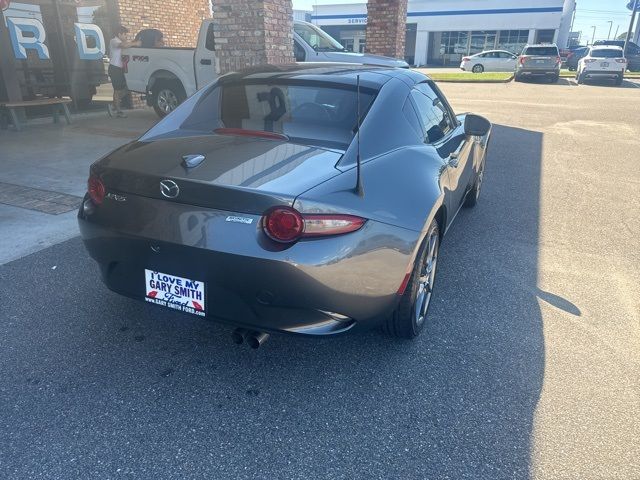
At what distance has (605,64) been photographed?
809 inches

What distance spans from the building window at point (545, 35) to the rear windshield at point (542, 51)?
2167 centimetres

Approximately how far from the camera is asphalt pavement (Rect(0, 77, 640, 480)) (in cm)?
209

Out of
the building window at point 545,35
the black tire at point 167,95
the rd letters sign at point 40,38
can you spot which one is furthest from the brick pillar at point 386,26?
the building window at point 545,35

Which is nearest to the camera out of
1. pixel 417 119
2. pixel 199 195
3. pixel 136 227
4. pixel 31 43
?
pixel 199 195

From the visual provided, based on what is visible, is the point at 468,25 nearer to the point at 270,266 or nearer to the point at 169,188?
the point at 169,188

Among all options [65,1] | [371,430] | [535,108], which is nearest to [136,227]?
[371,430]

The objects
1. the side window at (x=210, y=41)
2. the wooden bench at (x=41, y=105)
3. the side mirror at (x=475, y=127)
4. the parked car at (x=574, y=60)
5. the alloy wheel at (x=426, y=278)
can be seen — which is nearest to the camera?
the alloy wheel at (x=426, y=278)

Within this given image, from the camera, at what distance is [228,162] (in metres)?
2.39

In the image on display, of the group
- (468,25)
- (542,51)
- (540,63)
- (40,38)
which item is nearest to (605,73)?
(540,63)

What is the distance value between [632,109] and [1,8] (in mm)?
15820

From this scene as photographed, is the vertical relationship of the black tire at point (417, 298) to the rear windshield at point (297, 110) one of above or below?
below

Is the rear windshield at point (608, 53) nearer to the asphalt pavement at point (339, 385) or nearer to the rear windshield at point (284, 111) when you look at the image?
the asphalt pavement at point (339, 385)

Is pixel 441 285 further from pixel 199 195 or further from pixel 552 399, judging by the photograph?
pixel 199 195

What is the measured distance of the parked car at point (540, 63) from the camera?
22188 millimetres
